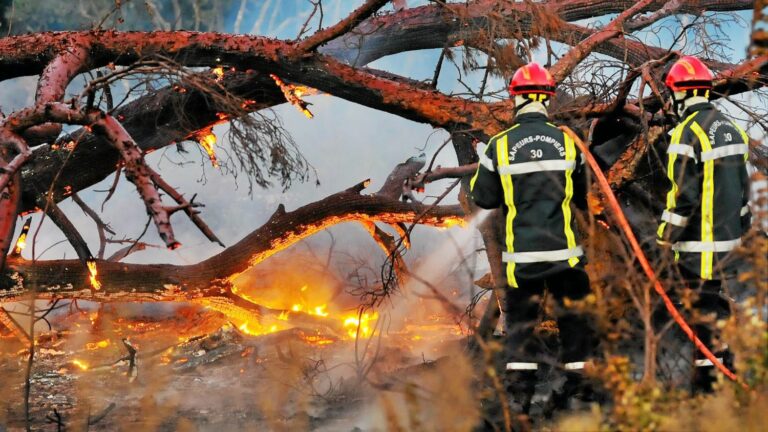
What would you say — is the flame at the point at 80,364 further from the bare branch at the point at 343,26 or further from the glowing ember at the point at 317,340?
the bare branch at the point at 343,26

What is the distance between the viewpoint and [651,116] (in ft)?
14.7

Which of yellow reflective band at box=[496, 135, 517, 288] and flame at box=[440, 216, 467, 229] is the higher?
yellow reflective band at box=[496, 135, 517, 288]

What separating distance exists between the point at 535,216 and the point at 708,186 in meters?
0.91

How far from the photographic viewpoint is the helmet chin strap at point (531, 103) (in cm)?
373

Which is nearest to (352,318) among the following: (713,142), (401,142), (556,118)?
(556,118)

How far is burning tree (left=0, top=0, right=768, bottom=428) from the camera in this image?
4.26 metres

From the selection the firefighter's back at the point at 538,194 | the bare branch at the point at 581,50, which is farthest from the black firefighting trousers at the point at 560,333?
the bare branch at the point at 581,50

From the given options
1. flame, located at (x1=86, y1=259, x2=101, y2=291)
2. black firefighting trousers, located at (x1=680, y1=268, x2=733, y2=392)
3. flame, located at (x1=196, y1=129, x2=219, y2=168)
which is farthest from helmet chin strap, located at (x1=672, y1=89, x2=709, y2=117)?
flame, located at (x1=86, y1=259, x2=101, y2=291)

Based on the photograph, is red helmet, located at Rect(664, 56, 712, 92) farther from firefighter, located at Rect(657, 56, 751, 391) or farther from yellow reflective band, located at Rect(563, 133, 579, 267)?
yellow reflective band, located at Rect(563, 133, 579, 267)

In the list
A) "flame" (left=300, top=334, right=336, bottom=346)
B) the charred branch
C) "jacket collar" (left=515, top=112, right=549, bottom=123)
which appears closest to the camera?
"jacket collar" (left=515, top=112, right=549, bottom=123)

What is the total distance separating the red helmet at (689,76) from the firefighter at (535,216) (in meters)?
0.69

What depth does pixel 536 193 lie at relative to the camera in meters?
3.64

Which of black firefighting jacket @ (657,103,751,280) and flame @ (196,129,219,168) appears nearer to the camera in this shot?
black firefighting jacket @ (657,103,751,280)


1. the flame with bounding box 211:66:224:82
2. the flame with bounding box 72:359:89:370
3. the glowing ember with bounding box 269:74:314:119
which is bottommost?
the flame with bounding box 72:359:89:370
